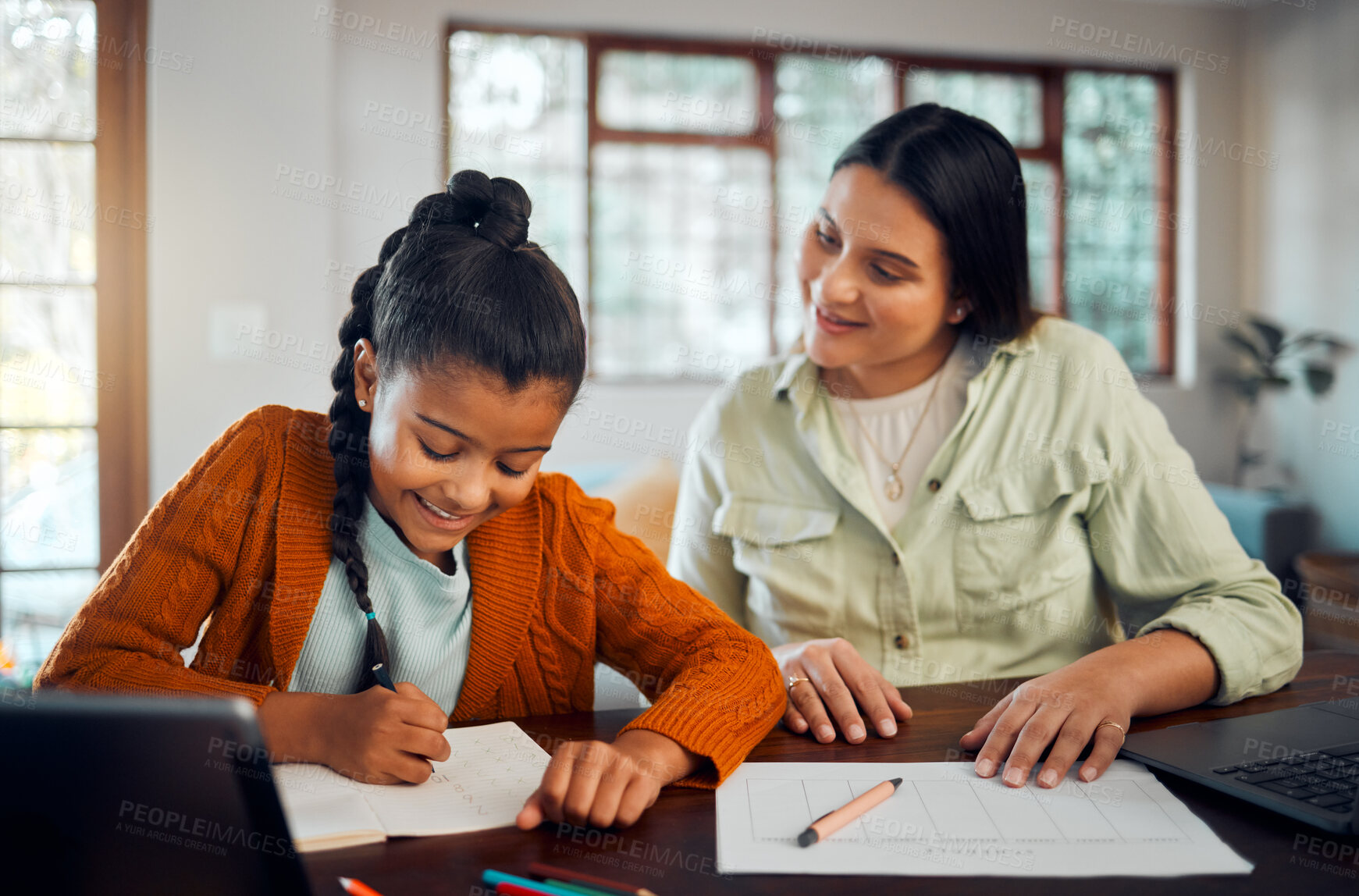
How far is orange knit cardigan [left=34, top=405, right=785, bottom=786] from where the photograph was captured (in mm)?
847

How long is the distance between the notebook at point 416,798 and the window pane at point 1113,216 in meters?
4.61

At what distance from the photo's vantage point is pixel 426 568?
39.9 inches

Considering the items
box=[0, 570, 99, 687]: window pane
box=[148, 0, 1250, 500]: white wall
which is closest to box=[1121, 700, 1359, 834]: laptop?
box=[148, 0, 1250, 500]: white wall

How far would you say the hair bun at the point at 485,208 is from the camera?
0.98m

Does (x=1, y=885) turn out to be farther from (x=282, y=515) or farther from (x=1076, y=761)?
(x=1076, y=761)

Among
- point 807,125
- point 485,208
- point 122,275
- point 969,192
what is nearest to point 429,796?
point 485,208

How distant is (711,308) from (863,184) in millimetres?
3050

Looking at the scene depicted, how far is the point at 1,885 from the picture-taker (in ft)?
1.47

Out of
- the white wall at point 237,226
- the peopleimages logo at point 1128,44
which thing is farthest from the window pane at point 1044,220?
the white wall at point 237,226

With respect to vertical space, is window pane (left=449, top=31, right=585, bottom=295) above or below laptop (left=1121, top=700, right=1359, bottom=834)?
above

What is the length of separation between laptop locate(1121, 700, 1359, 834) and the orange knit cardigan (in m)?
0.35

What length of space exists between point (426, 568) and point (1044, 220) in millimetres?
4467

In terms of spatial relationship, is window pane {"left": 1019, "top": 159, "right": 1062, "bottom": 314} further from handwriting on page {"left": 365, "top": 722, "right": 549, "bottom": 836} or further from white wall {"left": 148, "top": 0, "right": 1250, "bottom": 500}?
handwriting on page {"left": 365, "top": 722, "right": 549, "bottom": 836}

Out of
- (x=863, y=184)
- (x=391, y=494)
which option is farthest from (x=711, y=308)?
(x=391, y=494)
